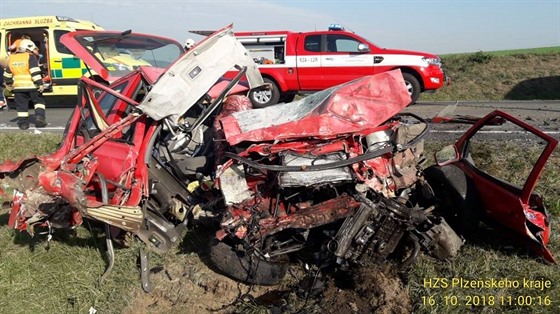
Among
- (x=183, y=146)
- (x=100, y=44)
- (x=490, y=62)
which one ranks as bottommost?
(x=490, y=62)

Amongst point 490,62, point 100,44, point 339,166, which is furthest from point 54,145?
point 490,62

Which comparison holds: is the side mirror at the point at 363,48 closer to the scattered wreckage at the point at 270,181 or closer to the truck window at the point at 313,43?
the truck window at the point at 313,43

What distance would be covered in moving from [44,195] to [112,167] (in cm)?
56

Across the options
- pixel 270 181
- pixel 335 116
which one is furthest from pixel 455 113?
pixel 270 181

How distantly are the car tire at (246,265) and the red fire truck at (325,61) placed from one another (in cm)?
718

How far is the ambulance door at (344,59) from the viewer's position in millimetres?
10758

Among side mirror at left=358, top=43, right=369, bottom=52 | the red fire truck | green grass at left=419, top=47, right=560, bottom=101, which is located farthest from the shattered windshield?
green grass at left=419, top=47, right=560, bottom=101

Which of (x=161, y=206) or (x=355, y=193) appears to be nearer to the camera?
(x=355, y=193)

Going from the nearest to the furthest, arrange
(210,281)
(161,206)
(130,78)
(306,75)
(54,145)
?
(210,281) → (161,206) → (130,78) → (54,145) → (306,75)

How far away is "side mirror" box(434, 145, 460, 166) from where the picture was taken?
4035 millimetres

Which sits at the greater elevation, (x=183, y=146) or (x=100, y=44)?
(x=100, y=44)

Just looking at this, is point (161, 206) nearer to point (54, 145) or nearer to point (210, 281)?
point (210, 281)

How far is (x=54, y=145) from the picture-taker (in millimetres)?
7473

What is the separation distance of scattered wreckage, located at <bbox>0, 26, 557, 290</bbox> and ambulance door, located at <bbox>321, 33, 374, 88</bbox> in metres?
6.91
